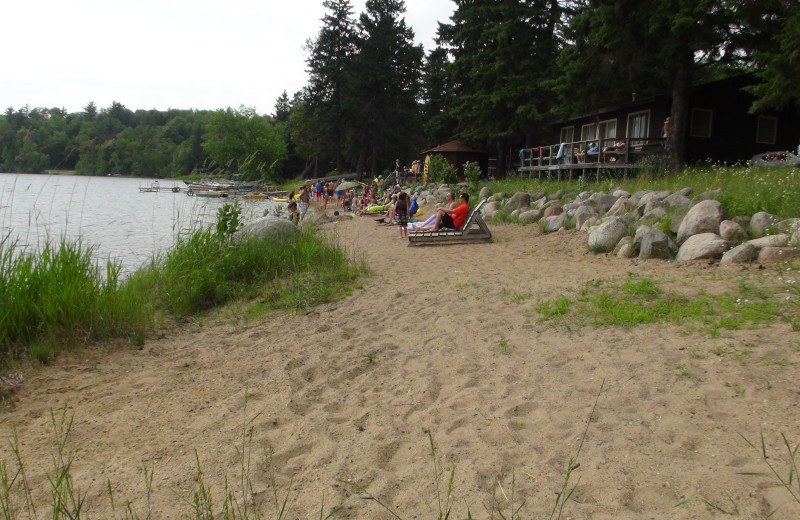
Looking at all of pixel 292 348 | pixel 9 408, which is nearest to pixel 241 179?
pixel 292 348

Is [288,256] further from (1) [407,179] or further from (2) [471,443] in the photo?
(1) [407,179]

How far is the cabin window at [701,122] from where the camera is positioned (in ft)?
64.7

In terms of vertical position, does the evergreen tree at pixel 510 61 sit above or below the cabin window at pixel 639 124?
above

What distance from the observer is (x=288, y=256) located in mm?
9047

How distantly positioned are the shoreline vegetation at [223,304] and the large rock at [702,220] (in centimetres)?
46

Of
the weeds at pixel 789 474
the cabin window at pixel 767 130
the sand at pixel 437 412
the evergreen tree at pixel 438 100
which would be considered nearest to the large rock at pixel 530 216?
the sand at pixel 437 412

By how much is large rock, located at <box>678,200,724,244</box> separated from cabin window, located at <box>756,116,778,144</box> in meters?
15.1

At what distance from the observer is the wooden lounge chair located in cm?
1185

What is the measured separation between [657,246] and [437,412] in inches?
214

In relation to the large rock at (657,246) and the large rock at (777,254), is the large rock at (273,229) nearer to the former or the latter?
the large rock at (657,246)

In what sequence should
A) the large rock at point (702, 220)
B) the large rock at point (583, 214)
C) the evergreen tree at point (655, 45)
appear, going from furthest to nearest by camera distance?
the evergreen tree at point (655, 45)
the large rock at point (583, 214)
the large rock at point (702, 220)

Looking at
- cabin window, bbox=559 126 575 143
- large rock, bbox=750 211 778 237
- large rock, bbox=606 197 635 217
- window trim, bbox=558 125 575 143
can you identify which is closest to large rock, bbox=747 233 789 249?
large rock, bbox=750 211 778 237

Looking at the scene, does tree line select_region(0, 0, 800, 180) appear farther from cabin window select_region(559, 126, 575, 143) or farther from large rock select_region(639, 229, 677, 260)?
large rock select_region(639, 229, 677, 260)

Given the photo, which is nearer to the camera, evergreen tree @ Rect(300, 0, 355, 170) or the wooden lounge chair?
the wooden lounge chair
